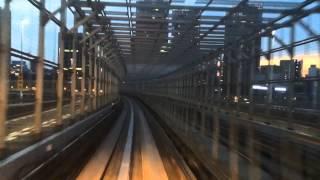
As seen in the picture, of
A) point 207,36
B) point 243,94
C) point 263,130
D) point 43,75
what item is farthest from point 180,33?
point 263,130

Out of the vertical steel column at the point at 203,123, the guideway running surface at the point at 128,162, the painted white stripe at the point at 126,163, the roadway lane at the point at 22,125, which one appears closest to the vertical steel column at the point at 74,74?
the guideway running surface at the point at 128,162

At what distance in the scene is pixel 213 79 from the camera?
16.1 metres

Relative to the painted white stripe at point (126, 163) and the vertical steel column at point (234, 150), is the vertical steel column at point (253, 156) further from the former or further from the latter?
the painted white stripe at point (126, 163)

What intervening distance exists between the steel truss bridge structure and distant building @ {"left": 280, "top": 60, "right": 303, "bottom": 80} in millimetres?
16

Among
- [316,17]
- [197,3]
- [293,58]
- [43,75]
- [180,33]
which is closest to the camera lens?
[316,17]

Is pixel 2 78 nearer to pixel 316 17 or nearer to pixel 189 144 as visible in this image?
pixel 316 17

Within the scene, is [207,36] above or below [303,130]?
above

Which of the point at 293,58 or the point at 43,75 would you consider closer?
the point at 293,58

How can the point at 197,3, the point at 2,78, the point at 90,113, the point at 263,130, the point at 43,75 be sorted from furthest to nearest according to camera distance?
the point at 90,113
the point at 197,3
the point at 43,75
the point at 2,78
the point at 263,130

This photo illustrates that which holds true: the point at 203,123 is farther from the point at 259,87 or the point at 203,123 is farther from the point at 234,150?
the point at 259,87

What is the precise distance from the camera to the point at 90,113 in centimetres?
2616

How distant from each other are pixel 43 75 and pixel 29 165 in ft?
9.69

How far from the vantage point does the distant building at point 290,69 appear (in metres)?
7.18

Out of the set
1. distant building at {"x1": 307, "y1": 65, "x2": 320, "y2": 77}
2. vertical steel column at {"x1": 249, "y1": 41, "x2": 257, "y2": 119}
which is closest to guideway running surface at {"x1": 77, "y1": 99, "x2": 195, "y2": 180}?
vertical steel column at {"x1": 249, "y1": 41, "x2": 257, "y2": 119}
